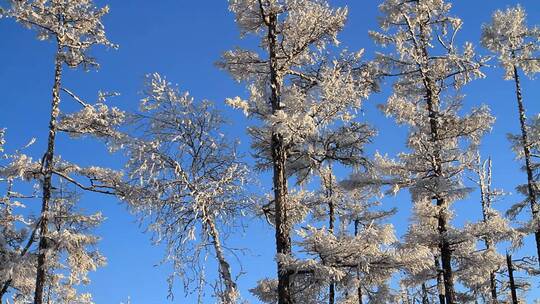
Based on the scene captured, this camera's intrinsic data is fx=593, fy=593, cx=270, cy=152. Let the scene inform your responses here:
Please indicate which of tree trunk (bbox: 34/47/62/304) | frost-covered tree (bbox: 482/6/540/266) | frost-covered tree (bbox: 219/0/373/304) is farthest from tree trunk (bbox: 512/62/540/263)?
tree trunk (bbox: 34/47/62/304)

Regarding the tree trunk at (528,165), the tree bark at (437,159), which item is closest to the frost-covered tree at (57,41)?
the tree bark at (437,159)

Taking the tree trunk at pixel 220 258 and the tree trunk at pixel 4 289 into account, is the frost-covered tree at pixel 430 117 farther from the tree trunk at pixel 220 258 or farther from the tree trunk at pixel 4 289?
the tree trunk at pixel 4 289

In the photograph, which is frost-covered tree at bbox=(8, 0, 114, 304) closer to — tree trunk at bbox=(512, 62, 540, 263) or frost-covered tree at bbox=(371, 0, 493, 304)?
frost-covered tree at bbox=(371, 0, 493, 304)

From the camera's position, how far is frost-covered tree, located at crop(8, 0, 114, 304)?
15445 millimetres

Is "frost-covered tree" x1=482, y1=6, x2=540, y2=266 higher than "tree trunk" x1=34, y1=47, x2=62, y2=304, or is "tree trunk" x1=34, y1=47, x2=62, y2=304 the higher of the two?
"frost-covered tree" x1=482, y1=6, x2=540, y2=266

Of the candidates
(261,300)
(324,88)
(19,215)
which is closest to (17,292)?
(19,215)

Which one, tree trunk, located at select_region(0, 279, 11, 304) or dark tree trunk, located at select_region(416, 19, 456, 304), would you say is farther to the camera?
tree trunk, located at select_region(0, 279, 11, 304)

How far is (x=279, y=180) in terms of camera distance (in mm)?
13070

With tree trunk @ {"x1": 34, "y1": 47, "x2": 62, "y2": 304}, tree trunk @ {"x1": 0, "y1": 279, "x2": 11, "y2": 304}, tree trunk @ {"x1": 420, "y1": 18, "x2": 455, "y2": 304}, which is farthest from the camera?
tree trunk @ {"x1": 0, "y1": 279, "x2": 11, "y2": 304}

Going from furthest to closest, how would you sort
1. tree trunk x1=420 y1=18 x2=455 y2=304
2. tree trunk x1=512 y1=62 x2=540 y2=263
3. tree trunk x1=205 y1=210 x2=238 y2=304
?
tree trunk x1=512 y1=62 x2=540 y2=263 < tree trunk x1=420 y1=18 x2=455 y2=304 < tree trunk x1=205 y1=210 x2=238 y2=304

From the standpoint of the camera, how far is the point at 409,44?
59.5ft

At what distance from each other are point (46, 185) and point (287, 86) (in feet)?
23.1

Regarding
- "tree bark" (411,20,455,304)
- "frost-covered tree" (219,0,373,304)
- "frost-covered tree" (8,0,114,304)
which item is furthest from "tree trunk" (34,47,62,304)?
"tree bark" (411,20,455,304)

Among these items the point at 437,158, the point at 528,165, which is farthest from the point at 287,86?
the point at 528,165
